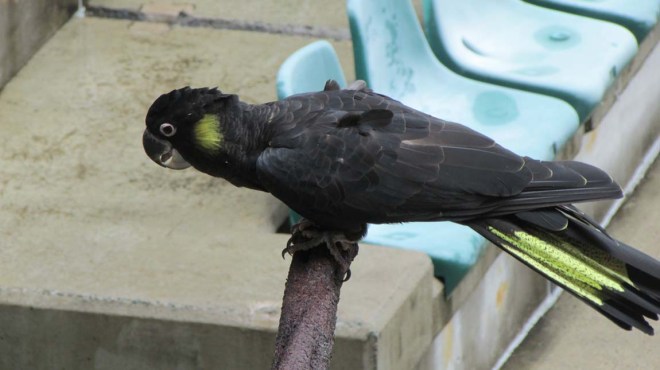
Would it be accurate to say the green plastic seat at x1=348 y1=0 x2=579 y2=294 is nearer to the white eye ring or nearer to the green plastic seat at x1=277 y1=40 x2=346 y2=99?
the green plastic seat at x1=277 y1=40 x2=346 y2=99

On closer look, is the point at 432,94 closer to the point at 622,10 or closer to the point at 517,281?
the point at 517,281

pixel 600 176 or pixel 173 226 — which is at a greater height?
pixel 600 176

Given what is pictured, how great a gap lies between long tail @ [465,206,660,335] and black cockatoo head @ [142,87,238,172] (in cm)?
61

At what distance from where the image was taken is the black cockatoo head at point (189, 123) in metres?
3.13

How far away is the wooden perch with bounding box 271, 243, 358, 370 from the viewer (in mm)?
2578

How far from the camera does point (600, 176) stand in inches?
130

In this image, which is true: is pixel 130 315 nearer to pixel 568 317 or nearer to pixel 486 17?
pixel 568 317

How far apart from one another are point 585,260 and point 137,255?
1.78 m

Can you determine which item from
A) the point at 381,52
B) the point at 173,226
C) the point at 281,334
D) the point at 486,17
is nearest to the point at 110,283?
the point at 173,226

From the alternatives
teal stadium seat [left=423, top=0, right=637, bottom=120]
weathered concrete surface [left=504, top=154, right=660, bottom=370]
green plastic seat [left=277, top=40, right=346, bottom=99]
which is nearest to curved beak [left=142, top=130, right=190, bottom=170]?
green plastic seat [left=277, top=40, right=346, bottom=99]

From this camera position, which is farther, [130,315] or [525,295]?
[525,295]

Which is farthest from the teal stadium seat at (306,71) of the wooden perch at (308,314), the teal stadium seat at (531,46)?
the wooden perch at (308,314)

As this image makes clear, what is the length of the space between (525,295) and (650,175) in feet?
4.12

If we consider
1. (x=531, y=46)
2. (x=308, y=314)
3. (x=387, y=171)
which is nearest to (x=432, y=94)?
(x=531, y=46)
